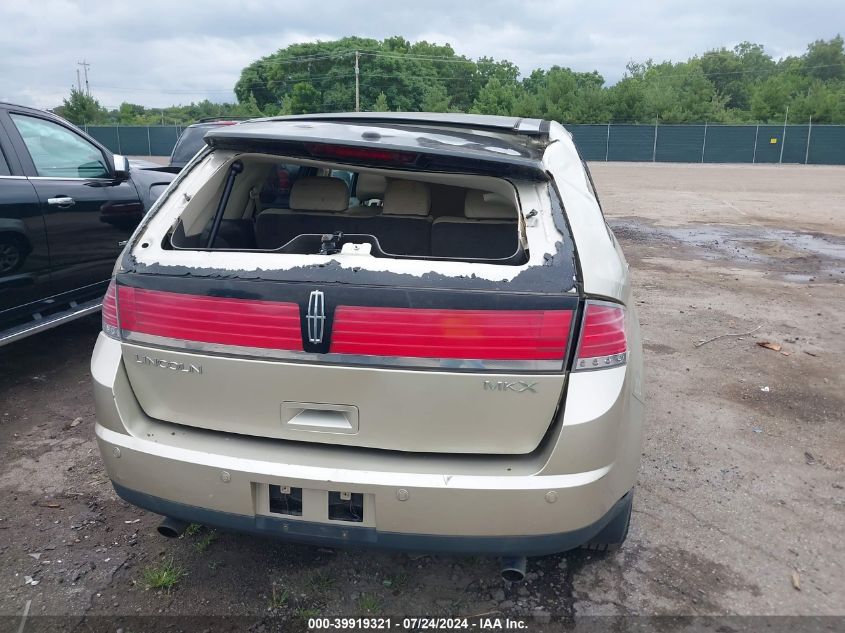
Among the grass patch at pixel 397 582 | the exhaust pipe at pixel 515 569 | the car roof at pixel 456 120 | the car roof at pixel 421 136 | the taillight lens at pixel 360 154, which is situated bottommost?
the grass patch at pixel 397 582

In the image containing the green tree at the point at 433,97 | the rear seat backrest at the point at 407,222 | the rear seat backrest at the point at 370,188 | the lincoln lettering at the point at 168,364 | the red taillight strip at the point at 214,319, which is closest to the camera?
the red taillight strip at the point at 214,319

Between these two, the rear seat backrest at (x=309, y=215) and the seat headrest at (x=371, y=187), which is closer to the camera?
the rear seat backrest at (x=309, y=215)

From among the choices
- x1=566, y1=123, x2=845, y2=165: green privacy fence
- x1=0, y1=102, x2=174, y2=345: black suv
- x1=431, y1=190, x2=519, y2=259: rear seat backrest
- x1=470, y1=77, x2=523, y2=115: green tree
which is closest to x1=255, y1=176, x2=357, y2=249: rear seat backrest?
x1=431, y1=190, x2=519, y2=259: rear seat backrest

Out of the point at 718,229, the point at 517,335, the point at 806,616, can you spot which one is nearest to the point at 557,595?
the point at 806,616

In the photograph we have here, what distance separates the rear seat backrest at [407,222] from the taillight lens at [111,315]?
46.3 inches

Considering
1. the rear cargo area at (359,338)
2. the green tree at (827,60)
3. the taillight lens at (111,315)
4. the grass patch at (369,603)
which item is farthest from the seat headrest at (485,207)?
the green tree at (827,60)

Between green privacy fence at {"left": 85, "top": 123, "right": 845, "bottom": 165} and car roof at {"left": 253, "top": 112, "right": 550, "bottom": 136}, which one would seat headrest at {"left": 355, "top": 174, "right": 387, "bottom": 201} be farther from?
green privacy fence at {"left": 85, "top": 123, "right": 845, "bottom": 165}

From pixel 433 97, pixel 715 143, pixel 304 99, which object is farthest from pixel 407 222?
pixel 304 99

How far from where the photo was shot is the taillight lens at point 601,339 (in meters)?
2.12

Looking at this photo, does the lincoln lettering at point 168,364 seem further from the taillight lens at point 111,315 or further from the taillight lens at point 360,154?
the taillight lens at point 360,154

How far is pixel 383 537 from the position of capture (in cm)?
216

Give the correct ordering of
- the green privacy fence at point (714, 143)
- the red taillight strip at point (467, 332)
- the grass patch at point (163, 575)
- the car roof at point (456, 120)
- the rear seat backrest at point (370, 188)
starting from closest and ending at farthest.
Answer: the red taillight strip at point (467, 332) < the grass patch at point (163, 575) < the car roof at point (456, 120) < the rear seat backrest at point (370, 188) < the green privacy fence at point (714, 143)

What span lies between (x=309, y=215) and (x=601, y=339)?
1652 millimetres

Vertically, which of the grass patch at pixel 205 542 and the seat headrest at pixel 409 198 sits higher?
the seat headrest at pixel 409 198
